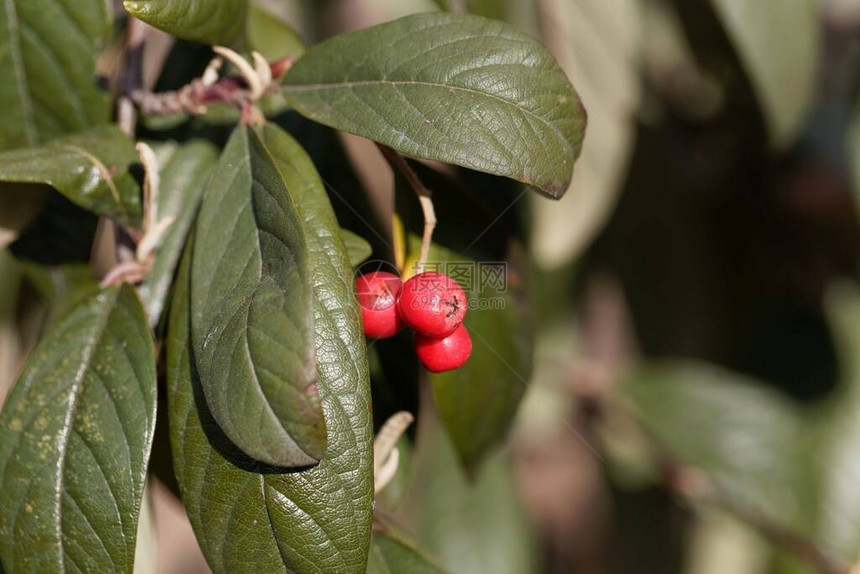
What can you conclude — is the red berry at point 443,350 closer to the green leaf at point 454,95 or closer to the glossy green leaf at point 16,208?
the green leaf at point 454,95

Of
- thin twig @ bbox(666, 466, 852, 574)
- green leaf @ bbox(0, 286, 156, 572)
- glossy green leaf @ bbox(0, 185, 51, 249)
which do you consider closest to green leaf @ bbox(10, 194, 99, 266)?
glossy green leaf @ bbox(0, 185, 51, 249)

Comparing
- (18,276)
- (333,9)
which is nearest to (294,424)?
(18,276)

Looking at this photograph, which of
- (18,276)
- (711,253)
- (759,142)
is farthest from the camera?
(711,253)

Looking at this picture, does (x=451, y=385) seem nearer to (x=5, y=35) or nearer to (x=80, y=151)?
(x=80, y=151)

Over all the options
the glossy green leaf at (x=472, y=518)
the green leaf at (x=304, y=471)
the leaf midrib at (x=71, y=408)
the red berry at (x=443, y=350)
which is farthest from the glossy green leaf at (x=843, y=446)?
the leaf midrib at (x=71, y=408)

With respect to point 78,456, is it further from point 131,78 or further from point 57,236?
point 131,78
